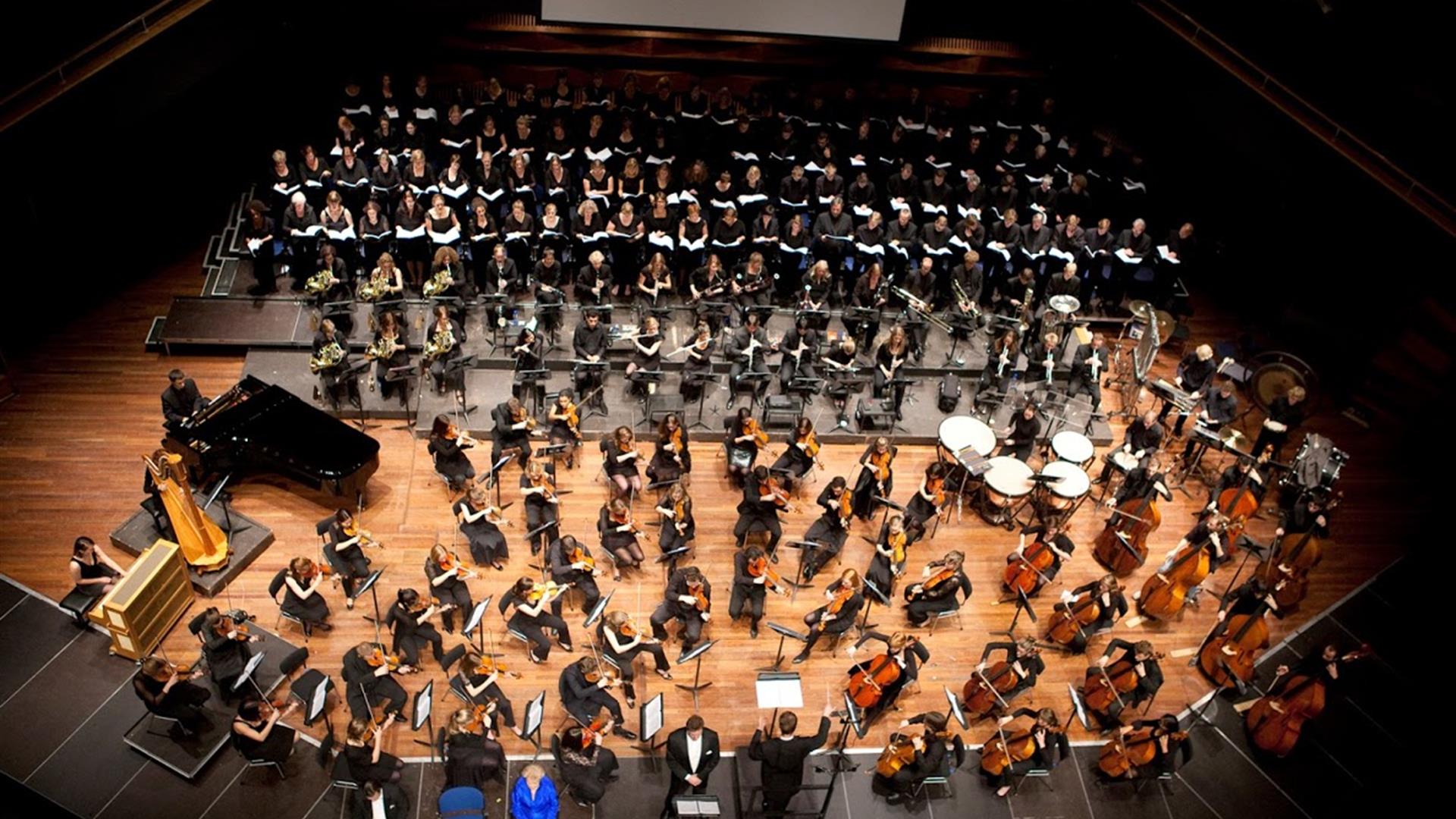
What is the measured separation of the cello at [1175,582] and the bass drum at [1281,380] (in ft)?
8.99

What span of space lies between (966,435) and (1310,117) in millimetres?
5533

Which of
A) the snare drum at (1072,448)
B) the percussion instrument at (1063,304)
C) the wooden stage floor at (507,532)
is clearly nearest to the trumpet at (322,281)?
the wooden stage floor at (507,532)

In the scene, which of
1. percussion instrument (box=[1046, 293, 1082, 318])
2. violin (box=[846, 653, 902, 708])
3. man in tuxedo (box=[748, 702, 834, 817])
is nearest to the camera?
man in tuxedo (box=[748, 702, 834, 817])

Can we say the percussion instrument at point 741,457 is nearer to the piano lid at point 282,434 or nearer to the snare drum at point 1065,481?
the snare drum at point 1065,481

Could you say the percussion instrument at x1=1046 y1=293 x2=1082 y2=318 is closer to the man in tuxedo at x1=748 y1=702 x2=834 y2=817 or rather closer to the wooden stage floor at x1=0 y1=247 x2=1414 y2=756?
the wooden stage floor at x1=0 y1=247 x2=1414 y2=756

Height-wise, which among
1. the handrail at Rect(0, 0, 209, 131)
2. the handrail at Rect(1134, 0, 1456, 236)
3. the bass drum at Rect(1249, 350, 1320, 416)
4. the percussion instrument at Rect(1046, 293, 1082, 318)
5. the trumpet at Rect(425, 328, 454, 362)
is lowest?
the trumpet at Rect(425, 328, 454, 362)

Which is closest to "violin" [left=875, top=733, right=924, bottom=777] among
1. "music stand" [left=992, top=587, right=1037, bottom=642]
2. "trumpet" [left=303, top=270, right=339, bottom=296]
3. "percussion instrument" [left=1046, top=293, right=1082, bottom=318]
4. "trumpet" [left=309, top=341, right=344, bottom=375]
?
"music stand" [left=992, top=587, right=1037, bottom=642]

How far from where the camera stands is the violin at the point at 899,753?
8.55m

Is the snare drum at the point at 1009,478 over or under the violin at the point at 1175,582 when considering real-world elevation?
over

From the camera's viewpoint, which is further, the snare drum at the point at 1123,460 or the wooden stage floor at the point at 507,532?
the snare drum at the point at 1123,460

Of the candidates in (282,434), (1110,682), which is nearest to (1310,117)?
(1110,682)

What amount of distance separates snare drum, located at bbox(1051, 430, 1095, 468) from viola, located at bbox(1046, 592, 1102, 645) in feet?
5.43

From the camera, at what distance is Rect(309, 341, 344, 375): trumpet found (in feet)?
36.9

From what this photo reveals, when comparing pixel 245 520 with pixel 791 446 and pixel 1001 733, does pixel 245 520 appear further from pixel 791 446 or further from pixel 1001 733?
pixel 1001 733
